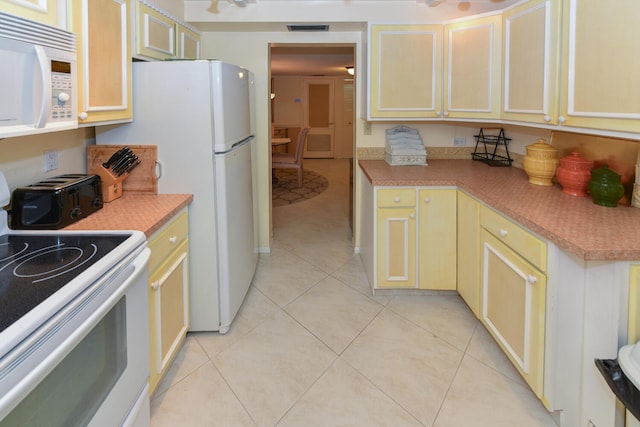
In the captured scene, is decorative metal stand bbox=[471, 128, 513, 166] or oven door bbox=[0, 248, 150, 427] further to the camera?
decorative metal stand bbox=[471, 128, 513, 166]

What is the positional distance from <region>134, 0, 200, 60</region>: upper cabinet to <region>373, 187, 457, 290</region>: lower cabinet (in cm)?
162

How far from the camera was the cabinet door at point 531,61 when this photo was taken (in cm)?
214

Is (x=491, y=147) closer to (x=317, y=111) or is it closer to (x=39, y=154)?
(x=39, y=154)

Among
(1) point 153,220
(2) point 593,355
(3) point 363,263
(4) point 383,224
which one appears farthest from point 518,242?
(3) point 363,263

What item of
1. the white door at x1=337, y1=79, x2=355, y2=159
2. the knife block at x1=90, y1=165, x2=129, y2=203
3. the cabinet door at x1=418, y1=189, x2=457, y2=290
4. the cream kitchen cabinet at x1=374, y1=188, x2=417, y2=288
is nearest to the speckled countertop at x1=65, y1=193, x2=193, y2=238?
the knife block at x1=90, y1=165, x2=129, y2=203

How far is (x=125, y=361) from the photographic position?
140 centimetres

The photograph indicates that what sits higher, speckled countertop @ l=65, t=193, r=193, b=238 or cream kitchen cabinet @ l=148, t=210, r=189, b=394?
speckled countertop @ l=65, t=193, r=193, b=238

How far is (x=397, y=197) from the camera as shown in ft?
9.51

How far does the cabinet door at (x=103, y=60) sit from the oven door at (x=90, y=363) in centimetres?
76

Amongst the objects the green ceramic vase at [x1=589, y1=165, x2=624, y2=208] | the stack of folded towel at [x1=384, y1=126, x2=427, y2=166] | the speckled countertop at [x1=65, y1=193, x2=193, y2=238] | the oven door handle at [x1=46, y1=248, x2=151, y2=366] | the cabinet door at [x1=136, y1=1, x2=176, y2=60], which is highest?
the cabinet door at [x1=136, y1=1, x2=176, y2=60]

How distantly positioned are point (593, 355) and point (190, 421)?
162cm

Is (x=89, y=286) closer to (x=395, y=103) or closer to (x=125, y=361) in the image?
(x=125, y=361)

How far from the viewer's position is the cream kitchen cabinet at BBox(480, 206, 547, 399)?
179cm

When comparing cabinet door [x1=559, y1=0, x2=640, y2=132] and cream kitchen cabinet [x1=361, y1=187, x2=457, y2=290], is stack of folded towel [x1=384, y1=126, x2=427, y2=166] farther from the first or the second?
cabinet door [x1=559, y1=0, x2=640, y2=132]
